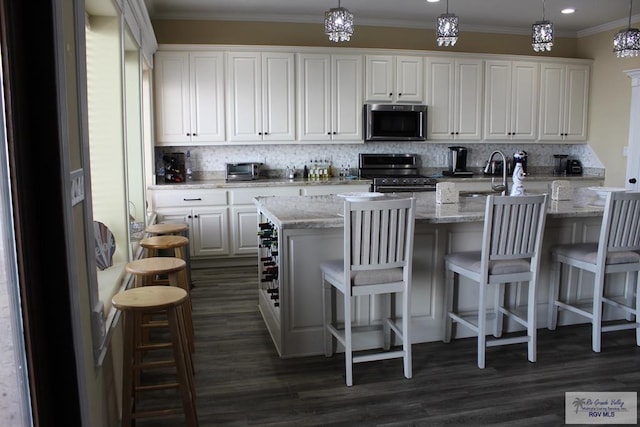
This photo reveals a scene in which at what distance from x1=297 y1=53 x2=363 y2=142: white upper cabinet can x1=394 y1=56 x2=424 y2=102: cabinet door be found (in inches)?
18.3

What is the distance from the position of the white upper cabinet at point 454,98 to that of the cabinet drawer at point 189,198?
8.56 feet

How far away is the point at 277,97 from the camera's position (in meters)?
5.85

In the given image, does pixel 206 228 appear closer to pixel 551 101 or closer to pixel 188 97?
pixel 188 97

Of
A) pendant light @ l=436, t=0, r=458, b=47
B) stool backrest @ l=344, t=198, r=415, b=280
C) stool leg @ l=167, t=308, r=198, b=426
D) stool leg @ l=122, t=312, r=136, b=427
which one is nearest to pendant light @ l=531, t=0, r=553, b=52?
pendant light @ l=436, t=0, r=458, b=47

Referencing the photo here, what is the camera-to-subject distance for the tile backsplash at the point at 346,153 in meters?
6.21

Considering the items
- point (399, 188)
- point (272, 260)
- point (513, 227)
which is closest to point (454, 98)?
point (399, 188)

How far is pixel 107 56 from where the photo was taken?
3049 millimetres

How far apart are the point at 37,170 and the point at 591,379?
9.62 feet

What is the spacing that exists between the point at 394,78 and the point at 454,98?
2.63 ft

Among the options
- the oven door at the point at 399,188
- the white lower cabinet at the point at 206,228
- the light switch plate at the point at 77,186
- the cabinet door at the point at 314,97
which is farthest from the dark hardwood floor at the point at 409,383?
the cabinet door at the point at 314,97

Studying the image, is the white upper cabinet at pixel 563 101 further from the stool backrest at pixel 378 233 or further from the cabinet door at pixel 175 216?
the stool backrest at pixel 378 233

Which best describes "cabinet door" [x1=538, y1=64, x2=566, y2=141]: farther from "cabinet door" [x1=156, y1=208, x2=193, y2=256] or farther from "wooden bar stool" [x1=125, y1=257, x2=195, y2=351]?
"wooden bar stool" [x1=125, y1=257, x2=195, y2=351]

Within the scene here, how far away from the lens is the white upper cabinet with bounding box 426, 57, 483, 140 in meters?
6.27

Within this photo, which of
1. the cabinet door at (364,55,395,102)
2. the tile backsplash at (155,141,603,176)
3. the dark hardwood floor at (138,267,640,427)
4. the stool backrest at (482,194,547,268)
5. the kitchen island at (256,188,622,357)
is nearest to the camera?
the dark hardwood floor at (138,267,640,427)
